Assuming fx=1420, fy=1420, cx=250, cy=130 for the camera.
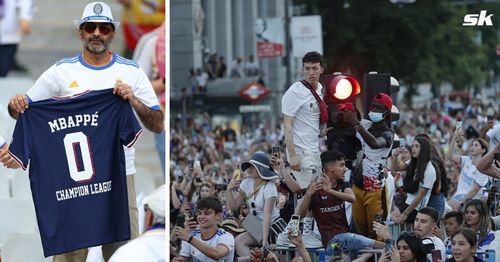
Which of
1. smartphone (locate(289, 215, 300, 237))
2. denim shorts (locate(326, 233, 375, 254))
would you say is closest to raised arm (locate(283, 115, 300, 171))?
smartphone (locate(289, 215, 300, 237))

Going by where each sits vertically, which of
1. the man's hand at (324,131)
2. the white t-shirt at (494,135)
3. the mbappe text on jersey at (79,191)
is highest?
the man's hand at (324,131)

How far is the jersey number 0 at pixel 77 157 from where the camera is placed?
6621 millimetres

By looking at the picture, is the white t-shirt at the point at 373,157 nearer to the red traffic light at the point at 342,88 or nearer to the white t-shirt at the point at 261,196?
the red traffic light at the point at 342,88

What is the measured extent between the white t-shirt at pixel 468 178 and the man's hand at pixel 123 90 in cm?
235

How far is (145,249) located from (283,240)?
212 centimetres

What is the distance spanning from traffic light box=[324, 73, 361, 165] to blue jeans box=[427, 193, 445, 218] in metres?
0.95

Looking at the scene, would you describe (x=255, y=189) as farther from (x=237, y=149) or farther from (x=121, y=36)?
(x=237, y=149)

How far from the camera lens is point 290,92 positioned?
7492mm

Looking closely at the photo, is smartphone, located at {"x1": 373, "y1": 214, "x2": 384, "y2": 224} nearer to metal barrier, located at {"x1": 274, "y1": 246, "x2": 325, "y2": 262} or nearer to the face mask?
metal barrier, located at {"x1": 274, "y1": 246, "x2": 325, "y2": 262}

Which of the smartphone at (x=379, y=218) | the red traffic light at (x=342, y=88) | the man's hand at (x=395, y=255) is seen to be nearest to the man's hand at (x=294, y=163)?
the red traffic light at (x=342, y=88)

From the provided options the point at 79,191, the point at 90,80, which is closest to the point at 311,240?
the point at 79,191

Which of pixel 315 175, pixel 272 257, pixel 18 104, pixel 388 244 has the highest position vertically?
pixel 18 104

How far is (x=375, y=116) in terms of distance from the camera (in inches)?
288

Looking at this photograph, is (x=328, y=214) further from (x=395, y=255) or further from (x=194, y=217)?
(x=194, y=217)
